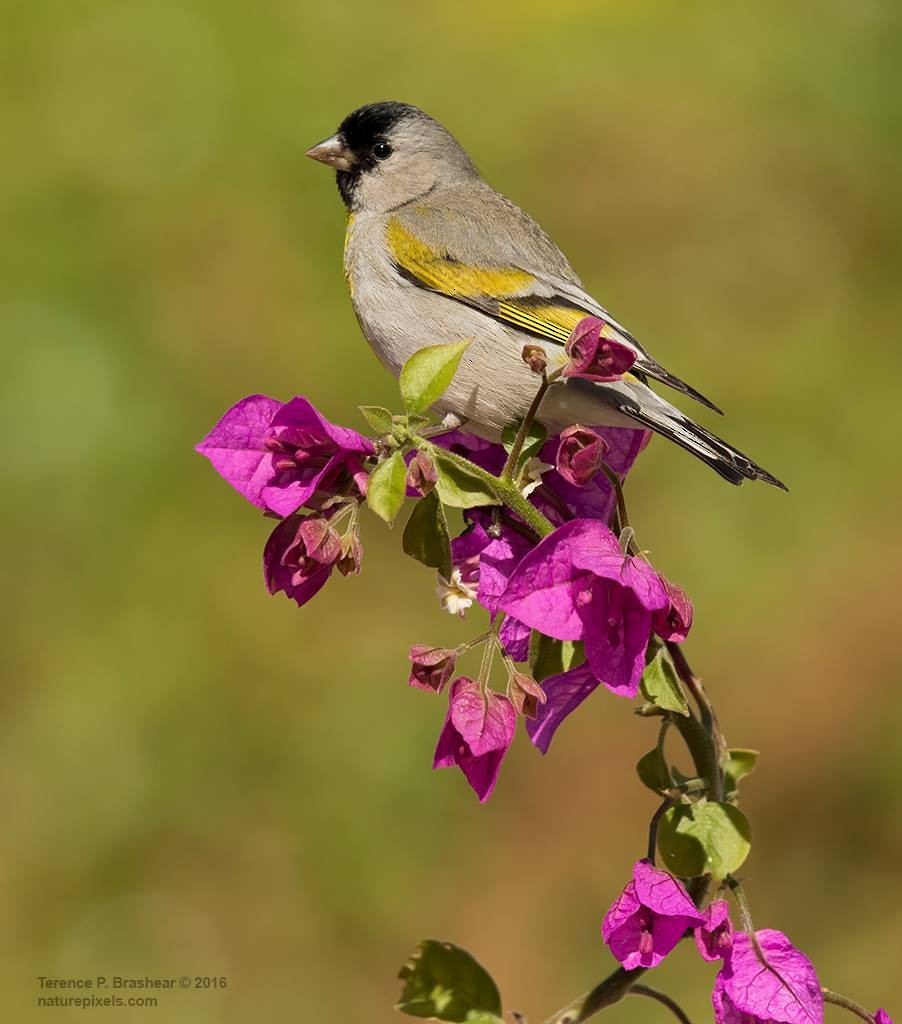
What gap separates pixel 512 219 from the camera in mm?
3523

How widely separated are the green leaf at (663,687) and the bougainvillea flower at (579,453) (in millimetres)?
257

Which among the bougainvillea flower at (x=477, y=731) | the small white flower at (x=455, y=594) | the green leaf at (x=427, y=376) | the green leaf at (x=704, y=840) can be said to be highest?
the green leaf at (x=427, y=376)

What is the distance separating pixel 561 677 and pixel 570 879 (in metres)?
3.21

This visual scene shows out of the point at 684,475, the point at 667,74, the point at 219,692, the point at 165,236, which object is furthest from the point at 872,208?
the point at 219,692

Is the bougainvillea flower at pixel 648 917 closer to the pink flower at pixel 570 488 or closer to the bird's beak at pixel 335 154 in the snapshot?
the pink flower at pixel 570 488

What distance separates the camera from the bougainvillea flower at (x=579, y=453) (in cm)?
180

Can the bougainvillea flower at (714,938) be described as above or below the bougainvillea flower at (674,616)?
below

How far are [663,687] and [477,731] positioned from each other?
25cm

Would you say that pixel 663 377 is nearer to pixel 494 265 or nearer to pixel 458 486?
pixel 494 265

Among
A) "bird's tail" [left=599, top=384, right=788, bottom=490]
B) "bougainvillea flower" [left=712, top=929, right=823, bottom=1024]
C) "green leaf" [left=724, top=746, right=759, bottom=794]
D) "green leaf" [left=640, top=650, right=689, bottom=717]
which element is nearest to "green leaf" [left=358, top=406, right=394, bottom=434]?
"green leaf" [left=640, top=650, right=689, bottom=717]

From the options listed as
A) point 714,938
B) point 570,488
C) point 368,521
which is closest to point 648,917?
point 714,938

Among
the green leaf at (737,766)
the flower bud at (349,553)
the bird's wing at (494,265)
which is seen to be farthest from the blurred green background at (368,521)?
the flower bud at (349,553)

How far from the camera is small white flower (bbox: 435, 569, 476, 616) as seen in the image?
6.30 feet

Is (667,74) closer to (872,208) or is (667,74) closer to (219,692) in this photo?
(872,208)
